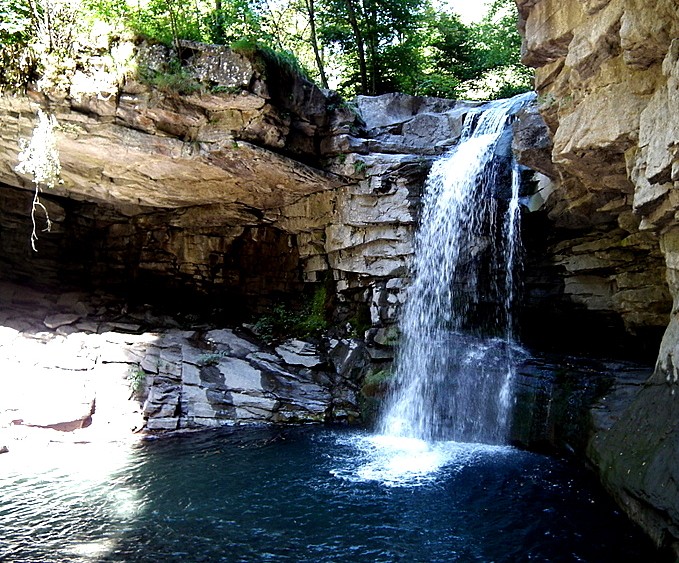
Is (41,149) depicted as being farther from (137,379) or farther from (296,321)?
(296,321)

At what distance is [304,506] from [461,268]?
559 cm

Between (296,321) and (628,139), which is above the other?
(628,139)

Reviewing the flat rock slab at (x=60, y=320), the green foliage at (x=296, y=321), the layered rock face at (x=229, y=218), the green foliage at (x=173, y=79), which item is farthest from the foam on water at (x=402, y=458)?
the flat rock slab at (x=60, y=320)

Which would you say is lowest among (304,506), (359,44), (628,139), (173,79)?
(304,506)

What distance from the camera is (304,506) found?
530 cm

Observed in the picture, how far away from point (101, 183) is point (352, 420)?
680cm

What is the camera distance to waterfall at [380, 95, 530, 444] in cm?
883

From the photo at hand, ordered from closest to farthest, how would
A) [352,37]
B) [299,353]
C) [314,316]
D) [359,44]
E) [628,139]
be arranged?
[628,139], [299,353], [314,316], [359,44], [352,37]

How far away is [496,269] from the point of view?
958 cm

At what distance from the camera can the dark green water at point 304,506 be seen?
4.39 metres

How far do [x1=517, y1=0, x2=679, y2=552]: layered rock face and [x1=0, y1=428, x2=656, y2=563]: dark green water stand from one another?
0.52 meters

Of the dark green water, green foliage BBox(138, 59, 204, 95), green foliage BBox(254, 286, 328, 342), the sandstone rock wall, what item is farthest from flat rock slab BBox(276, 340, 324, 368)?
green foliage BBox(138, 59, 204, 95)

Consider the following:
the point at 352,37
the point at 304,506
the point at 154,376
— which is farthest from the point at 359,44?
the point at 304,506

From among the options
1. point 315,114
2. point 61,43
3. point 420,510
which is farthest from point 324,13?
point 420,510
